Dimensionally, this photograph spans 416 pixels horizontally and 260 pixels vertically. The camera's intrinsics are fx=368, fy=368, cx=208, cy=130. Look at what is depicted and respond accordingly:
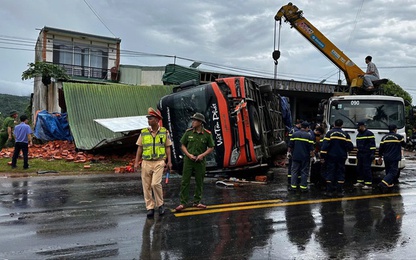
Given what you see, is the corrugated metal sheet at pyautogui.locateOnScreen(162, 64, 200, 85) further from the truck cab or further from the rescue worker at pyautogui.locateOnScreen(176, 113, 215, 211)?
the rescue worker at pyautogui.locateOnScreen(176, 113, 215, 211)

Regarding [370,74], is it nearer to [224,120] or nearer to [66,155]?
[224,120]

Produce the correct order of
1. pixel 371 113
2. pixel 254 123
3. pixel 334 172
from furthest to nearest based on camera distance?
pixel 371 113
pixel 254 123
pixel 334 172

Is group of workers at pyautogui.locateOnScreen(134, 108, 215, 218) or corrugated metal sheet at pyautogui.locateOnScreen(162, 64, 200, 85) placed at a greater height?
corrugated metal sheet at pyautogui.locateOnScreen(162, 64, 200, 85)

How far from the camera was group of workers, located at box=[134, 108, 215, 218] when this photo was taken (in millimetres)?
5793

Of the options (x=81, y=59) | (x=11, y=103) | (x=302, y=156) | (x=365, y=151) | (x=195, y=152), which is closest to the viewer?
(x=195, y=152)

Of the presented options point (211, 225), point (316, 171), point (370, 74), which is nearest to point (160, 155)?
point (211, 225)

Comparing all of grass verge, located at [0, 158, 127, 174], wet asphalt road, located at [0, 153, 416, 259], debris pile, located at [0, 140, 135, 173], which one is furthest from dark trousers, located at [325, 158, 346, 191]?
grass verge, located at [0, 158, 127, 174]

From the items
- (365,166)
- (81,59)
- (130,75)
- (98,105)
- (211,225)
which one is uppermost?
(81,59)

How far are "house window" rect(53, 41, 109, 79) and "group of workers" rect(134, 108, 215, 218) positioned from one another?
2331 cm

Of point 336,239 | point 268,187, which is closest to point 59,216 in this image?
point 336,239

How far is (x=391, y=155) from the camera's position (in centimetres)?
845

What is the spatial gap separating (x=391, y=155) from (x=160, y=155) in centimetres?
562

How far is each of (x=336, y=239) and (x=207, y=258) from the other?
1.89m

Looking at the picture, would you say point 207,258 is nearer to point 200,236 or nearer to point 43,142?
point 200,236
